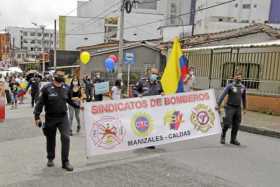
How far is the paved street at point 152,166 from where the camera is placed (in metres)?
5.12

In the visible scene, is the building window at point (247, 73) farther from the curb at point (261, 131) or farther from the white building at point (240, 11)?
the white building at point (240, 11)

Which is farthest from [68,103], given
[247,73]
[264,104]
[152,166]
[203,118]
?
[247,73]

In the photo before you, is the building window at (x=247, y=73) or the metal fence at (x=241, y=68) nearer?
the metal fence at (x=241, y=68)

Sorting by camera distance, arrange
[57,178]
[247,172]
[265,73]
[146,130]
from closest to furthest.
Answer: [57,178]
[247,172]
[146,130]
[265,73]

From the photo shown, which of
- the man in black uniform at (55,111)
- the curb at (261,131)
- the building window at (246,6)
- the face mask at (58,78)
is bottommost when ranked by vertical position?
the curb at (261,131)

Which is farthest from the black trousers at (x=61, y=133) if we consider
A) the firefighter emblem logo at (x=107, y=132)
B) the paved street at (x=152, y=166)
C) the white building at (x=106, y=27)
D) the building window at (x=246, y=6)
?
the building window at (x=246, y=6)

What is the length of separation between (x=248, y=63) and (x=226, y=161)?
10.1 m

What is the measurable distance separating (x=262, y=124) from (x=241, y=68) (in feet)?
18.4

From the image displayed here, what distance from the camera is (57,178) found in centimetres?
519

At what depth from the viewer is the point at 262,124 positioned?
425 inches

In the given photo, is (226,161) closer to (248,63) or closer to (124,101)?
(124,101)

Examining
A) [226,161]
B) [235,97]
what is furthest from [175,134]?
[235,97]

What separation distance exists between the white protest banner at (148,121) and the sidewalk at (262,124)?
2.66 metres

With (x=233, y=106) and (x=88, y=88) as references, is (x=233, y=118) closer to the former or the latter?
(x=233, y=106)
